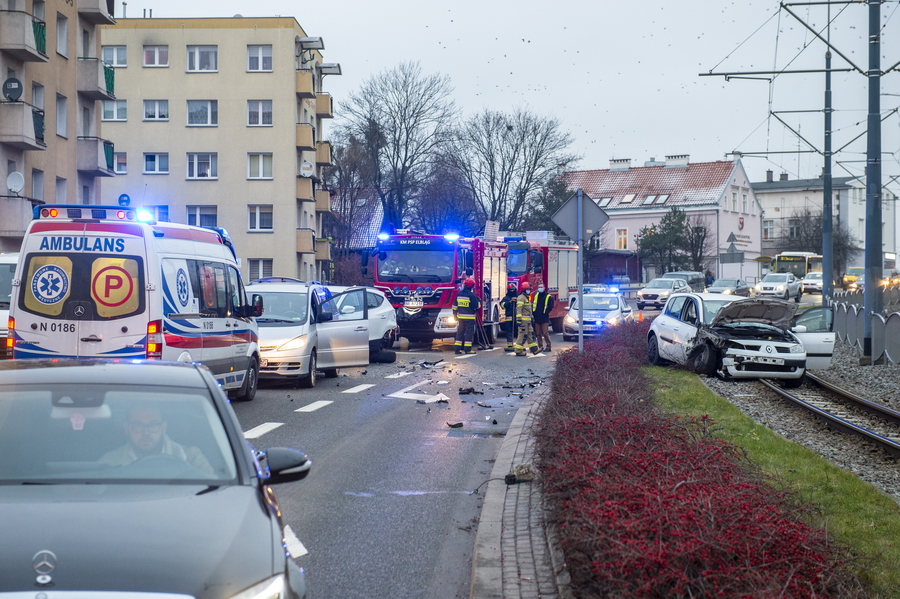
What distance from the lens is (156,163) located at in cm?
5250

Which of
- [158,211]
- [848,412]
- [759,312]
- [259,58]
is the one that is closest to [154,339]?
[158,211]

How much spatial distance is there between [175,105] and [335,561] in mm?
49077

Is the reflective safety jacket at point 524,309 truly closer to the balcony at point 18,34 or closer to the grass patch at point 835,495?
the grass patch at point 835,495

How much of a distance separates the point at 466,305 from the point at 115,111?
3340cm

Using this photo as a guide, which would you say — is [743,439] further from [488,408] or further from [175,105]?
[175,105]

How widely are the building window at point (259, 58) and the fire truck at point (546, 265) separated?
21841 millimetres

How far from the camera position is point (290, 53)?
51.8 metres

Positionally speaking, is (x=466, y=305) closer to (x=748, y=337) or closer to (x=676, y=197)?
(x=748, y=337)

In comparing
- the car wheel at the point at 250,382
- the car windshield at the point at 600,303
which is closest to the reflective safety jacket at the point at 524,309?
the car windshield at the point at 600,303

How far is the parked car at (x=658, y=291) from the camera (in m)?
54.9

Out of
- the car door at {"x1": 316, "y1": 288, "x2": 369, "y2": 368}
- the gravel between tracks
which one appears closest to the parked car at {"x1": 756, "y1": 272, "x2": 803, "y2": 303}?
the gravel between tracks

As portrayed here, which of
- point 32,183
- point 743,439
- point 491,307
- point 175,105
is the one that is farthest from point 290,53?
point 743,439

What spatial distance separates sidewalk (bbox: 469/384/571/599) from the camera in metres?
5.16

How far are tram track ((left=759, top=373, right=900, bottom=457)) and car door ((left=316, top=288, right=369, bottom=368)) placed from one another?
6975mm
